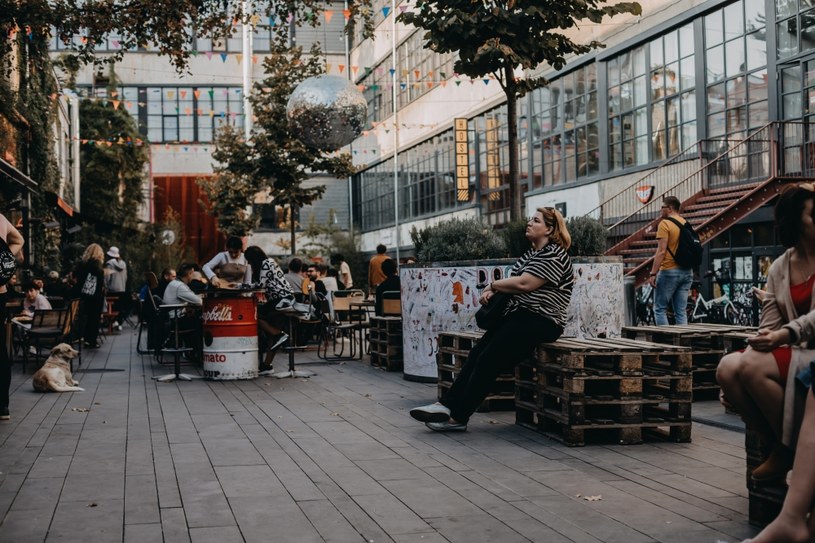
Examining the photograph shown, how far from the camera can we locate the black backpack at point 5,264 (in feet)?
28.1

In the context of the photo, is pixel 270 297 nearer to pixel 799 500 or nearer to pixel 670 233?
pixel 670 233

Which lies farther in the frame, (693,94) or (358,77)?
(358,77)

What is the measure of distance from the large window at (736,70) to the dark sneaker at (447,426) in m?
16.0

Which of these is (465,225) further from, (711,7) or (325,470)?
(711,7)

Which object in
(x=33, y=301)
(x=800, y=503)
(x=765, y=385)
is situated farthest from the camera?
(x=33, y=301)

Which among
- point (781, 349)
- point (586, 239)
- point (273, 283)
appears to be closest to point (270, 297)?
point (273, 283)

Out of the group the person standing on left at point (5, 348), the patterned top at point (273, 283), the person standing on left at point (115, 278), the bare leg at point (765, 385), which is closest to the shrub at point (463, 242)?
the patterned top at point (273, 283)

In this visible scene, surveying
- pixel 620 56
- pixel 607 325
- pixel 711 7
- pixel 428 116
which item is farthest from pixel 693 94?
pixel 428 116

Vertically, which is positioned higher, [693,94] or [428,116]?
[428,116]

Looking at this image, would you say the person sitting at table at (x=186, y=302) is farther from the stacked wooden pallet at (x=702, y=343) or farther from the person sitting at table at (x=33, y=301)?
the stacked wooden pallet at (x=702, y=343)

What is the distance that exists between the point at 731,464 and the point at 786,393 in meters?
2.22

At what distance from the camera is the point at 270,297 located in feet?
43.2

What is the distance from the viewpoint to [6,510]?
5465 millimetres

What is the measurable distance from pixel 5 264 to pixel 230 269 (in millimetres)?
5011
